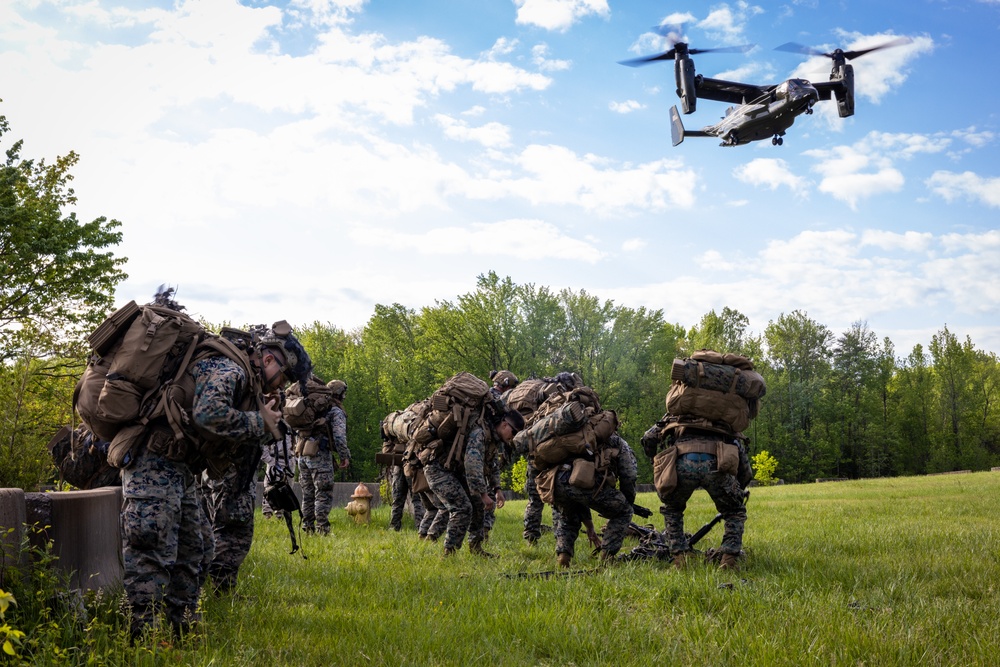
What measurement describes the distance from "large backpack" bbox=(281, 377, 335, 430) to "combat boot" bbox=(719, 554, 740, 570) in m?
6.76

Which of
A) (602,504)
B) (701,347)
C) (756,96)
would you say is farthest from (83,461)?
(701,347)

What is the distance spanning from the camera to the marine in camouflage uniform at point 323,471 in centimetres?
1162

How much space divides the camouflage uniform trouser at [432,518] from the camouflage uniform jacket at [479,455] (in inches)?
54.0

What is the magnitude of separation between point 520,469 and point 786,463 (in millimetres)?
33500

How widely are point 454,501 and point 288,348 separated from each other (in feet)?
11.9

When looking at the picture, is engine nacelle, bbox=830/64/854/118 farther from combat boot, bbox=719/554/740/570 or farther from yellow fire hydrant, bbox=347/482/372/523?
combat boot, bbox=719/554/740/570

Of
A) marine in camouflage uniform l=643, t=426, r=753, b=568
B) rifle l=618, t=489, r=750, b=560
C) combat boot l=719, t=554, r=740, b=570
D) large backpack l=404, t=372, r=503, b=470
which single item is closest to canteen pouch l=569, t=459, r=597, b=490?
marine in camouflage uniform l=643, t=426, r=753, b=568

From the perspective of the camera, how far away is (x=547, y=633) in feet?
15.8

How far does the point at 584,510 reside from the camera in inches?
318

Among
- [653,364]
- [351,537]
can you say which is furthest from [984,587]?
[653,364]

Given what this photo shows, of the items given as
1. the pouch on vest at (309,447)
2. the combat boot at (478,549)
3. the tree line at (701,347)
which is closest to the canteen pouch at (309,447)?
the pouch on vest at (309,447)

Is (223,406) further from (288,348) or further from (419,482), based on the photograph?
(419,482)

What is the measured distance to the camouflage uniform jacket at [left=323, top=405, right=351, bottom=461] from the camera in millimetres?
11492

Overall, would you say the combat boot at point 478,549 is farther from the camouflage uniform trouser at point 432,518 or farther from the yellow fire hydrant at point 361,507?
the yellow fire hydrant at point 361,507
